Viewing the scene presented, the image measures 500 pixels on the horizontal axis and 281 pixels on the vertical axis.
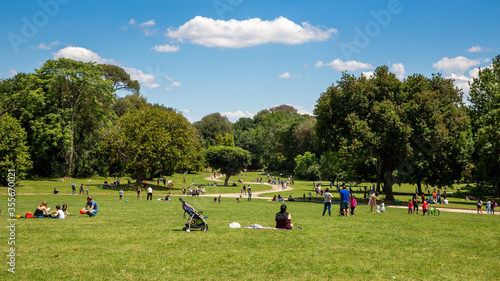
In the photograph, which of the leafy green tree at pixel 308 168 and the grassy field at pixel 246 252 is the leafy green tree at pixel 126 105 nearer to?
the leafy green tree at pixel 308 168

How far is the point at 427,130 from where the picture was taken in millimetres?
38000

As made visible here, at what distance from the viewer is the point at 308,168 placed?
9719 cm

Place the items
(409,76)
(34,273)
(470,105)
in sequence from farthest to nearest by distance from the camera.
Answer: (470,105), (409,76), (34,273)

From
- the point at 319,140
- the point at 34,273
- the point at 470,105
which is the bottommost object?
the point at 34,273

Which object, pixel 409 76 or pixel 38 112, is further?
pixel 38 112

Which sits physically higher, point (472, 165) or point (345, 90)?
point (345, 90)

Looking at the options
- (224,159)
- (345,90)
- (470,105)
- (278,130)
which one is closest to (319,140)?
(345,90)

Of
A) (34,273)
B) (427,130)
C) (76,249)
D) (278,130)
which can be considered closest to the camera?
(34,273)

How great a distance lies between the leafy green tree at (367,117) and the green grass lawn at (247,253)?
22.2 meters

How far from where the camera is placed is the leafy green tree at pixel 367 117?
38.5m

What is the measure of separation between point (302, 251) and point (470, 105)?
69537 millimetres

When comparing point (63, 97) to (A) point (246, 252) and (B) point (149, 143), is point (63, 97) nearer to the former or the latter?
(B) point (149, 143)

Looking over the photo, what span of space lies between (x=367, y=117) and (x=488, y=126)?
17545mm

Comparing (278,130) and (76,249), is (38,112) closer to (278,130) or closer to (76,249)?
(76,249)
